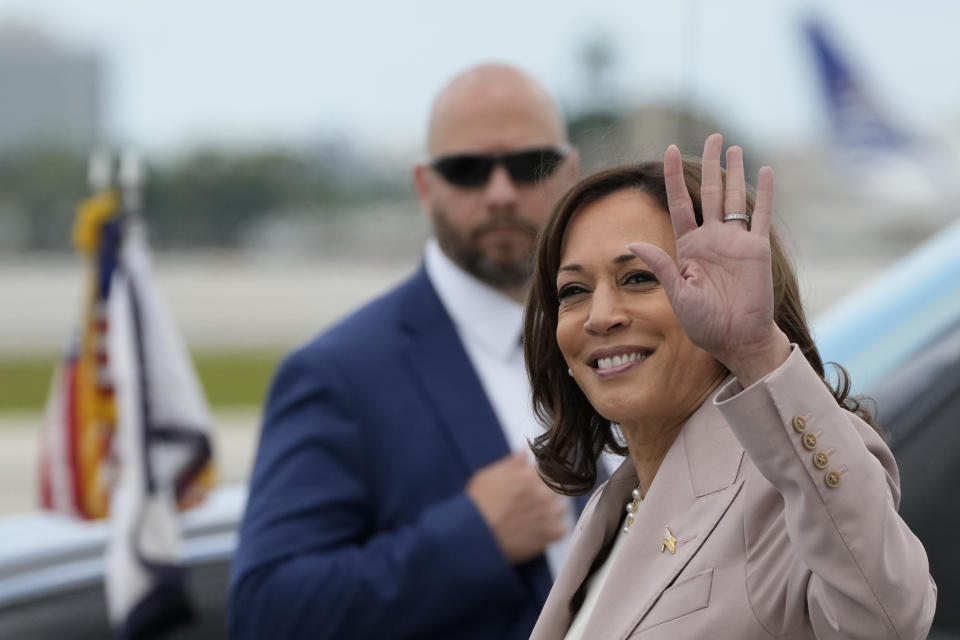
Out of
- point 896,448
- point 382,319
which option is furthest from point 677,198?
point 382,319

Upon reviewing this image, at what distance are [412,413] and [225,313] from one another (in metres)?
26.2

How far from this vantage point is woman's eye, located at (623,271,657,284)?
144cm

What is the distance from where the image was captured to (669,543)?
138 centimetres

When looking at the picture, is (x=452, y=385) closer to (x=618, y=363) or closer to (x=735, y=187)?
(x=618, y=363)

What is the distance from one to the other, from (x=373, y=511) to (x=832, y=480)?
4.07 ft

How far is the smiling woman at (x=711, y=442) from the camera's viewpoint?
121 cm

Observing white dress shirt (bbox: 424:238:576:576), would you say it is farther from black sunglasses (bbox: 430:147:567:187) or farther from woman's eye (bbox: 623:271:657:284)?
woman's eye (bbox: 623:271:657:284)

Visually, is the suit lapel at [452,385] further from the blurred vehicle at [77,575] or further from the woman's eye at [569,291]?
the woman's eye at [569,291]

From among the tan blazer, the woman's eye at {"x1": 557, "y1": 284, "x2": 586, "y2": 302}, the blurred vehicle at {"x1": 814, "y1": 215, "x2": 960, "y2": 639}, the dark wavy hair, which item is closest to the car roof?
the dark wavy hair

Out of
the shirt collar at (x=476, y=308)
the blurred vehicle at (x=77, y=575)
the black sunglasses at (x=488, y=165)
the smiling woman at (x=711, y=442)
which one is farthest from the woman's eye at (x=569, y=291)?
the blurred vehicle at (x=77, y=575)

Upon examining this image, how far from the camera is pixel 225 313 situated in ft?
92.1

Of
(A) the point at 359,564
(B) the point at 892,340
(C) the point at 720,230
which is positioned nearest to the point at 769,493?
(C) the point at 720,230

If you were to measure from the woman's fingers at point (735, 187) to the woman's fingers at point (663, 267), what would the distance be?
0.07 m

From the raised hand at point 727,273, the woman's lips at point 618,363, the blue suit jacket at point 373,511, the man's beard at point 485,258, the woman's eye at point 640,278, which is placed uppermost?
the raised hand at point 727,273
